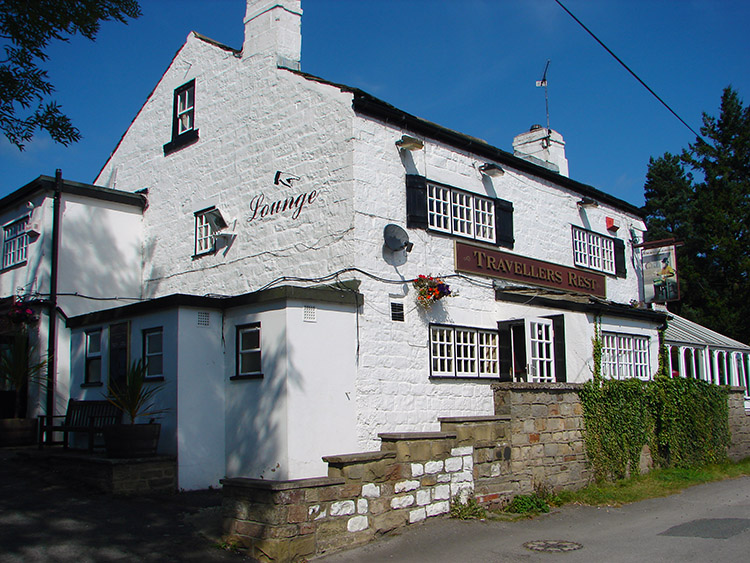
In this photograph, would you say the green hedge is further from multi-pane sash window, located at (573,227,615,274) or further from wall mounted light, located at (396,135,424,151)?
wall mounted light, located at (396,135,424,151)

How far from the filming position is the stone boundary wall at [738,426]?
18.1m

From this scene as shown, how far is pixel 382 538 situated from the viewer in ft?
29.9

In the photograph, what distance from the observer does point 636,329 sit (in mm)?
16766

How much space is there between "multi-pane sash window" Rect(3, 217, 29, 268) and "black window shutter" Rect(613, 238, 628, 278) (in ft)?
48.6

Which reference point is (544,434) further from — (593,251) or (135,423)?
(593,251)

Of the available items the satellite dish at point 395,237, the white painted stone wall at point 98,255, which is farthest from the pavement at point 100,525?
the white painted stone wall at point 98,255

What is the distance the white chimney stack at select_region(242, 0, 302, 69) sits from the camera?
1442 centimetres

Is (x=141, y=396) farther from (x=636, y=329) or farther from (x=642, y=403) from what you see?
(x=636, y=329)

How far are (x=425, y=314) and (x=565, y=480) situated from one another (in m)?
3.79

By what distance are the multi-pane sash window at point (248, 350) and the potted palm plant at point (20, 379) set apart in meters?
5.19

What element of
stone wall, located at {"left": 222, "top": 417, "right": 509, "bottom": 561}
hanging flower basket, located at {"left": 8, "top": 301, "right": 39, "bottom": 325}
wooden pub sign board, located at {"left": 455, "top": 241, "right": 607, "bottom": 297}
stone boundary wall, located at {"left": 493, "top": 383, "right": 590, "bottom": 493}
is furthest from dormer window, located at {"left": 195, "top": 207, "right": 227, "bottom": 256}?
stone wall, located at {"left": 222, "top": 417, "right": 509, "bottom": 561}

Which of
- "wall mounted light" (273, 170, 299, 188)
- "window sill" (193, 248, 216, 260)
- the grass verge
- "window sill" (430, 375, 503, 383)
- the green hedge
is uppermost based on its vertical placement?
"wall mounted light" (273, 170, 299, 188)

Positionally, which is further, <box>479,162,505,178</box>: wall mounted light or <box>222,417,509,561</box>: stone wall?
<box>479,162,505,178</box>: wall mounted light

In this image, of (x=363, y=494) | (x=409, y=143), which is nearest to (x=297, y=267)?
(x=409, y=143)
